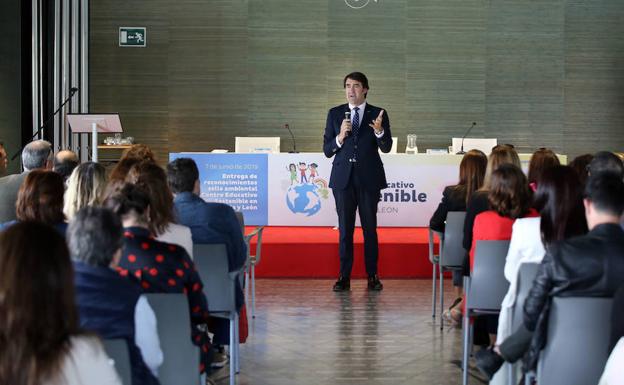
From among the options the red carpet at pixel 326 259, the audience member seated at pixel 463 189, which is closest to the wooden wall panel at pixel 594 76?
the red carpet at pixel 326 259

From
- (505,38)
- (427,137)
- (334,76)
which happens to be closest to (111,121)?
(334,76)

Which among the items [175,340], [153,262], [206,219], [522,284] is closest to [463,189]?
[206,219]

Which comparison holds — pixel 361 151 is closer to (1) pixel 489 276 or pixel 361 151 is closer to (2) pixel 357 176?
(2) pixel 357 176

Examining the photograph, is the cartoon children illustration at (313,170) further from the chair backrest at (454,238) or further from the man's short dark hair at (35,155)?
the man's short dark hair at (35,155)

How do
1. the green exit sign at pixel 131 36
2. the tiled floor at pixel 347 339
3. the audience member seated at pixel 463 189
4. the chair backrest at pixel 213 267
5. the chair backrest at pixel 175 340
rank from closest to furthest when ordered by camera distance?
1. the chair backrest at pixel 175 340
2. the chair backrest at pixel 213 267
3. the tiled floor at pixel 347 339
4. the audience member seated at pixel 463 189
5. the green exit sign at pixel 131 36

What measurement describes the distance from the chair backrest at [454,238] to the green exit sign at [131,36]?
7.72 metres

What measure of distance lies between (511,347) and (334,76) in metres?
9.25

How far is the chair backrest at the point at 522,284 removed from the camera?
3641 mm

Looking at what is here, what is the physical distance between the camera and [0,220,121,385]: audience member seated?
1813 millimetres

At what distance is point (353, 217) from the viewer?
7.75 m

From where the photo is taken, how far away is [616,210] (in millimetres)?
3188

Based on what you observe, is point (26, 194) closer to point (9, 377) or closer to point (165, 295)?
point (165, 295)

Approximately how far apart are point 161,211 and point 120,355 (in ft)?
4.91

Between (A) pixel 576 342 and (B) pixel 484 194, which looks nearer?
(A) pixel 576 342
